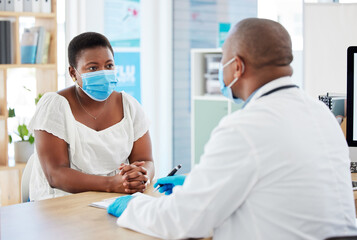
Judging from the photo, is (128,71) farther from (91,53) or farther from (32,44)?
(91,53)

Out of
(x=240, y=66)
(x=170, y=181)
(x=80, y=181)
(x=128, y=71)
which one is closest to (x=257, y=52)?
(x=240, y=66)

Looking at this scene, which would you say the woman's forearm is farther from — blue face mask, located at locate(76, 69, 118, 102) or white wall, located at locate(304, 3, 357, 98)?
white wall, located at locate(304, 3, 357, 98)

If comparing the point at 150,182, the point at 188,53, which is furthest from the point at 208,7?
the point at 150,182

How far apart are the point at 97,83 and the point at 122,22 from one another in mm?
2831

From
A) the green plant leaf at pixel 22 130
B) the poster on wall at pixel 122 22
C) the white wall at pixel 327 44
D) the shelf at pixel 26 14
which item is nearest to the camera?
the white wall at pixel 327 44

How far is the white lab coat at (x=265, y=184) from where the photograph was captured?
127 cm

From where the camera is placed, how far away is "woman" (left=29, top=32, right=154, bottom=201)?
2283mm

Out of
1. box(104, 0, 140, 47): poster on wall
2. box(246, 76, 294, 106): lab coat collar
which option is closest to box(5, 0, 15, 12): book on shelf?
box(104, 0, 140, 47): poster on wall

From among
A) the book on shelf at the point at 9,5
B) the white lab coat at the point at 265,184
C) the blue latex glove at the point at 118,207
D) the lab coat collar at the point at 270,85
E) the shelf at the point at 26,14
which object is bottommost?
the blue latex glove at the point at 118,207

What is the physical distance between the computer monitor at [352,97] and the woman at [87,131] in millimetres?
980

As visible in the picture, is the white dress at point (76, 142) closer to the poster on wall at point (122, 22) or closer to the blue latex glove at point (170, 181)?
the blue latex glove at point (170, 181)

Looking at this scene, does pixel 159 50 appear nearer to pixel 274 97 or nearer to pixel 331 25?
pixel 331 25

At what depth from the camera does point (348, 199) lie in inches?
54.6

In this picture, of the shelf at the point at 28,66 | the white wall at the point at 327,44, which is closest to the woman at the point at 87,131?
the white wall at the point at 327,44
